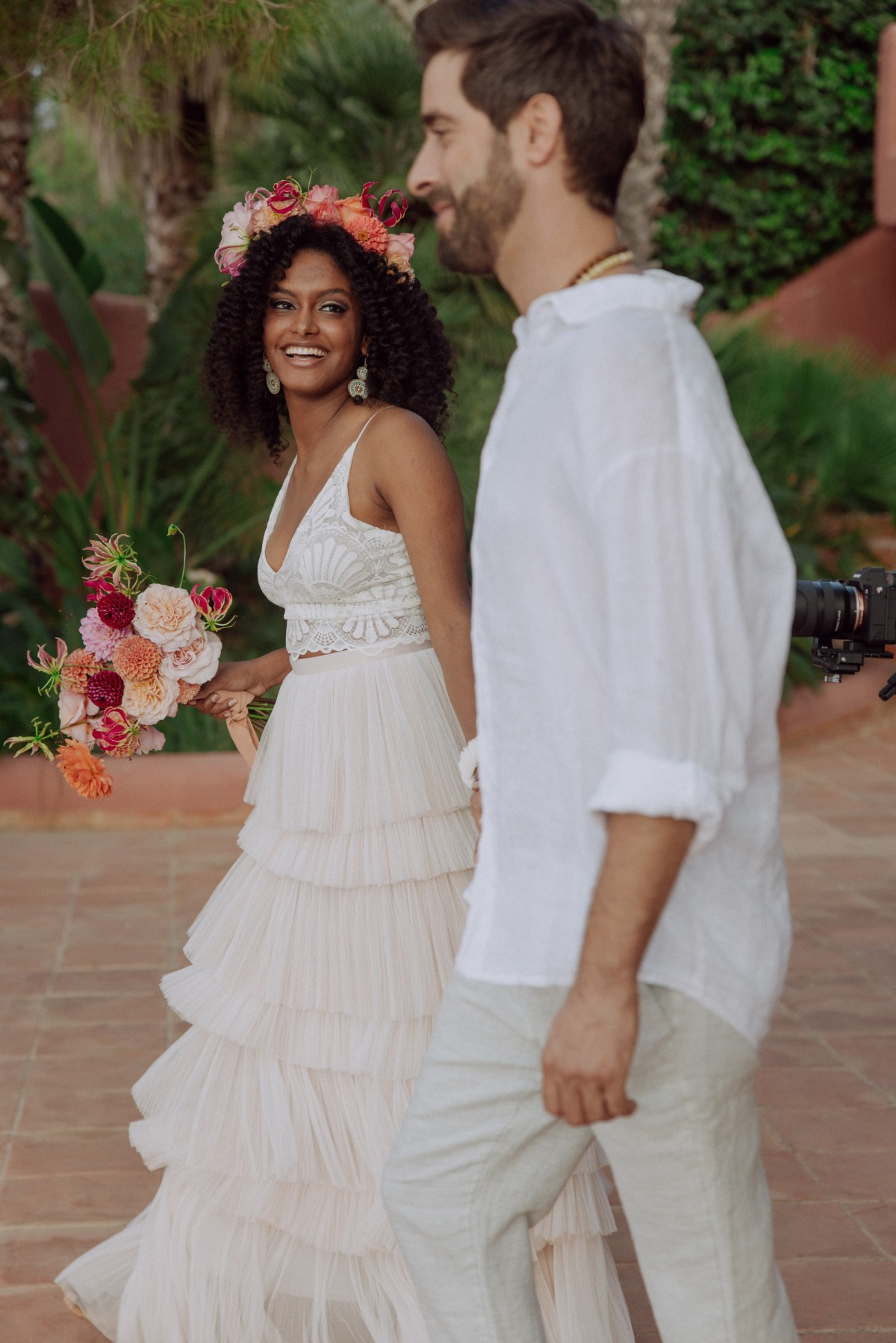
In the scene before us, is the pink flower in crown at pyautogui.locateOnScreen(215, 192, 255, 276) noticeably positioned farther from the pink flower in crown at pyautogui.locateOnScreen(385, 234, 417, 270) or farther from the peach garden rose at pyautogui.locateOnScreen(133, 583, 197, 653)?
the peach garden rose at pyautogui.locateOnScreen(133, 583, 197, 653)

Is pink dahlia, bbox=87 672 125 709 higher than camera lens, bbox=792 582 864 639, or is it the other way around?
camera lens, bbox=792 582 864 639

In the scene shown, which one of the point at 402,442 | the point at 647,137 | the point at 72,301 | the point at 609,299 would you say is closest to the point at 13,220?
the point at 72,301

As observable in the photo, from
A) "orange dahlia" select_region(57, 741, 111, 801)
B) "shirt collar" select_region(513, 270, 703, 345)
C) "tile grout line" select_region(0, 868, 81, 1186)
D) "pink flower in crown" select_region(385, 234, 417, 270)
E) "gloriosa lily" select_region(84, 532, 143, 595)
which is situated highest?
"shirt collar" select_region(513, 270, 703, 345)

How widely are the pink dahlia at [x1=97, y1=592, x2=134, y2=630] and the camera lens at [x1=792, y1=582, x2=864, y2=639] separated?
1.27m

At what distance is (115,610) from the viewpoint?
2.98m

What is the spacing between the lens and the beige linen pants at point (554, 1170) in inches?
67.1

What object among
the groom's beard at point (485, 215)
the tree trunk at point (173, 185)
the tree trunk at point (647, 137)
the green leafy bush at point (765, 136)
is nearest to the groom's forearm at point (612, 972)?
the groom's beard at point (485, 215)

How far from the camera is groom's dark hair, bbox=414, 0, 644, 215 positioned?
5.52 feet

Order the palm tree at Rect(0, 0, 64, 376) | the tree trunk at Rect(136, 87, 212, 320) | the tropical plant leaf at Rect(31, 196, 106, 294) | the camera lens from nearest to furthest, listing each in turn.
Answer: the camera lens, the tropical plant leaf at Rect(31, 196, 106, 294), the palm tree at Rect(0, 0, 64, 376), the tree trunk at Rect(136, 87, 212, 320)

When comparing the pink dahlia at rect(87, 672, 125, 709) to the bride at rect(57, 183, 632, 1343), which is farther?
the pink dahlia at rect(87, 672, 125, 709)

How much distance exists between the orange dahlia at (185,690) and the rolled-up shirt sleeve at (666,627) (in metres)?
1.55

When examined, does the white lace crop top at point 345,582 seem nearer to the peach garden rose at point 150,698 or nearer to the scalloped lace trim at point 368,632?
the scalloped lace trim at point 368,632

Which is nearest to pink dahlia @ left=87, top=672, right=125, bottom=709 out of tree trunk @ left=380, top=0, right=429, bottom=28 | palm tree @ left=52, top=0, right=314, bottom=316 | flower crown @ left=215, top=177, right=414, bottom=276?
flower crown @ left=215, top=177, right=414, bottom=276

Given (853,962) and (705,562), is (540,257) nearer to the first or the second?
(705,562)
